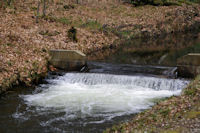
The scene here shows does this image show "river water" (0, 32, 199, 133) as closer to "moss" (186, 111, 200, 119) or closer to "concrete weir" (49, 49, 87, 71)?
"concrete weir" (49, 49, 87, 71)

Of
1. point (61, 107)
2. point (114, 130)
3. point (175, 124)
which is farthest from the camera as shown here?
point (61, 107)

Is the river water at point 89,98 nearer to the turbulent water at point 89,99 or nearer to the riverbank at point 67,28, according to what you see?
the turbulent water at point 89,99

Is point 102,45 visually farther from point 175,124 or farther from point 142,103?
point 175,124

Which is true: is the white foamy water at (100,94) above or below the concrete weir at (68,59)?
below

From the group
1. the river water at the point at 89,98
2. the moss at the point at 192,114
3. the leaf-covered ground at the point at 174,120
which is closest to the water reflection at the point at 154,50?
the river water at the point at 89,98

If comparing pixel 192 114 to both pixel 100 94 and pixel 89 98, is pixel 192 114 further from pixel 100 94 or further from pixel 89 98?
pixel 100 94

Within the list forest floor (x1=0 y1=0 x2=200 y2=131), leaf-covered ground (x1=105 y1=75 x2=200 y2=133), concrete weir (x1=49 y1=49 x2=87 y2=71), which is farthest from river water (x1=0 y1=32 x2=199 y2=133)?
leaf-covered ground (x1=105 y1=75 x2=200 y2=133)

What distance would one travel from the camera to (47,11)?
1013 inches

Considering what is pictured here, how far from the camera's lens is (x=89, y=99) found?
10.2m

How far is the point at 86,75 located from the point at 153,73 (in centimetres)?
383

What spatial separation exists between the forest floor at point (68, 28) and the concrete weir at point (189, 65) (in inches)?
208

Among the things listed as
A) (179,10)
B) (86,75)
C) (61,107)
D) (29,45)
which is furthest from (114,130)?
(179,10)

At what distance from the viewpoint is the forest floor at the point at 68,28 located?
12.4 meters

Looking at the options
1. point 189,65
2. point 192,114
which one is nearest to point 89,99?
point 192,114
